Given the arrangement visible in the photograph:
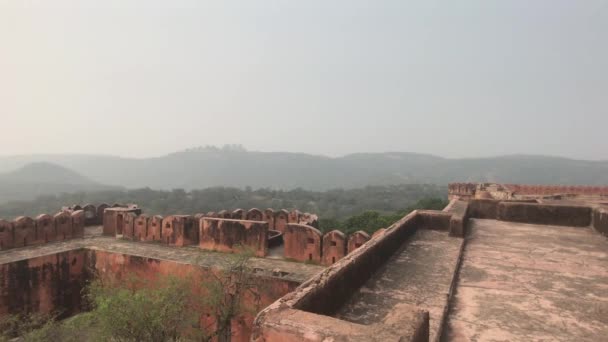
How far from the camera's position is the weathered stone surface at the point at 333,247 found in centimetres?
1021

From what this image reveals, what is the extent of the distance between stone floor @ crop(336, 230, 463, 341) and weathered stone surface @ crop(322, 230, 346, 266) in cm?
468

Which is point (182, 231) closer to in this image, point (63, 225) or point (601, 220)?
point (63, 225)

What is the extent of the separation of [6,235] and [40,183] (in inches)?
4731

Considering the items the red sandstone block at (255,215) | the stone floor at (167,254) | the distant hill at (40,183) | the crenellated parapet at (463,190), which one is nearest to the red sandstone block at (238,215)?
the red sandstone block at (255,215)

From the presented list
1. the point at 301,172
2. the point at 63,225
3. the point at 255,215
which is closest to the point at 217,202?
the point at 255,215

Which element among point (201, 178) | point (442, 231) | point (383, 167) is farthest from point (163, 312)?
point (383, 167)

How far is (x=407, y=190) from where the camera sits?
280 feet

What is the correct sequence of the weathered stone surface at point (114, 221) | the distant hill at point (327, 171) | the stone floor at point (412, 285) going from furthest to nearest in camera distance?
1. the distant hill at point (327, 171)
2. the weathered stone surface at point (114, 221)
3. the stone floor at point (412, 285)

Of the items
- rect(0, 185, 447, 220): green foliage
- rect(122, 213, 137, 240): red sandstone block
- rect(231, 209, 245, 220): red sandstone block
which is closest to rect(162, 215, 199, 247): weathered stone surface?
rect(122, 213, 137, 240): red sandstone block

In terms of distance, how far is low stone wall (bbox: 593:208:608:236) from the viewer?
6332mm

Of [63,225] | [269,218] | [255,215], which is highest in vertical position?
[255,215]

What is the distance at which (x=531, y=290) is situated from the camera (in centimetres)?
386

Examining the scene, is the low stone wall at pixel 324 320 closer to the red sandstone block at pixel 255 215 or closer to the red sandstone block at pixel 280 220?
the red sandstone block at pixel 280 220

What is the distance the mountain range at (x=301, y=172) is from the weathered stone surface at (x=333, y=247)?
115 meters
